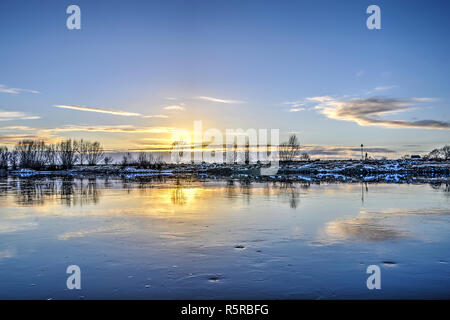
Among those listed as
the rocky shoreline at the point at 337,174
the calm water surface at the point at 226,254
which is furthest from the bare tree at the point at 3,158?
the calm water surface at the point at 226,254

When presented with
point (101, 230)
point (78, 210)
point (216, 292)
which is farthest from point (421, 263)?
point (78, 210)

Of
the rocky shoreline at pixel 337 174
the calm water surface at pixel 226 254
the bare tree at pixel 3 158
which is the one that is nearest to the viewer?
the calm water surface at pixel 226 254

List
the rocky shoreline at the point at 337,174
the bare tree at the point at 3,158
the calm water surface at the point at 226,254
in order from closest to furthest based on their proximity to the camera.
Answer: the calm water surface at the point at 226,254 < the rocky shoreline at the point at 337,174 < the bare tree at the point at 3,158

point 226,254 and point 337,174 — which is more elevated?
point 226,254

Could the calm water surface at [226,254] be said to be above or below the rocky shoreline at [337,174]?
above

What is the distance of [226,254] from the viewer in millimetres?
6742

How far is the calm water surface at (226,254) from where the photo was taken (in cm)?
499

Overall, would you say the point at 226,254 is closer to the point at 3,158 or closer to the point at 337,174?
the point at 337,174

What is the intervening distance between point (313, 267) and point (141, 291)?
2.86 meters

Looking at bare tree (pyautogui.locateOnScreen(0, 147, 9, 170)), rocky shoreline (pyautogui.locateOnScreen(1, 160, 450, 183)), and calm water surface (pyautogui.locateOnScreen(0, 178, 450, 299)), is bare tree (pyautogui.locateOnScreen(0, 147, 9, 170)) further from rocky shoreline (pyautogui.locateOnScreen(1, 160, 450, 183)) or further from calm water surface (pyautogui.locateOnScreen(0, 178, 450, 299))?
calm water surface (pyautogui.locateOnScreen(0, 178, 450, 299))

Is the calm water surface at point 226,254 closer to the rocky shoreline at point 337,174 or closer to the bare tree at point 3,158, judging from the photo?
the rocky shoreline at point 337,174

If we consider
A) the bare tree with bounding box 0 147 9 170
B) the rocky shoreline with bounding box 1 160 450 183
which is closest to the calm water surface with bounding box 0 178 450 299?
the rocky shoreline with bounding box 1 160 450 183

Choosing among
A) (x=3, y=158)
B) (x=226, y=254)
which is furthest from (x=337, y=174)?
(x=3, y=158)

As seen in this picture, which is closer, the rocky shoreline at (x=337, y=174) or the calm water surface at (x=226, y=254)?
the calm water surface at (x=226, y=254)
